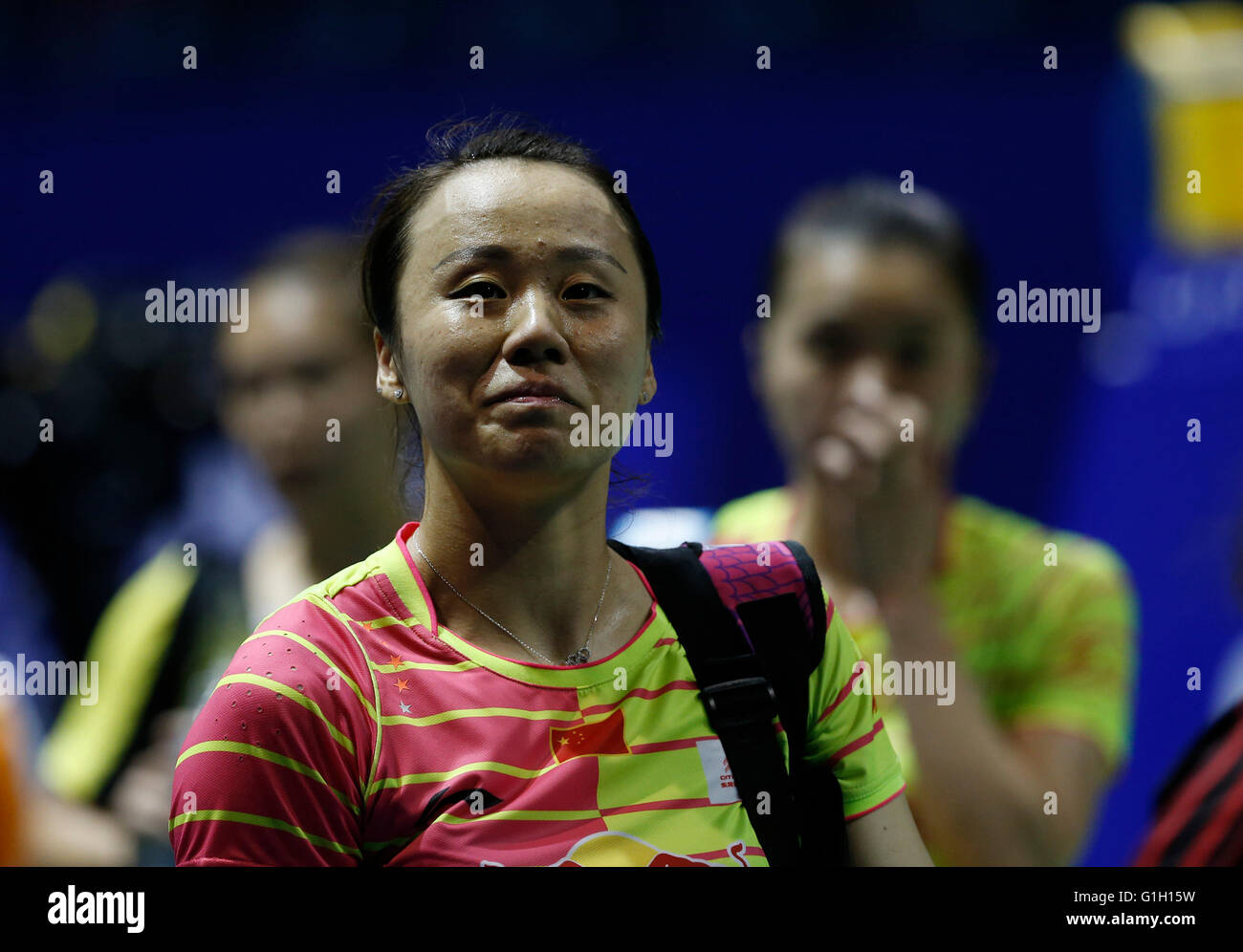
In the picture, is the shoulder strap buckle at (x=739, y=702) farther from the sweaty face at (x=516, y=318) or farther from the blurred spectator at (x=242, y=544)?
the blurred spectator at (x=242, y=544)

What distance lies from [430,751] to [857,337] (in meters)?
1.52

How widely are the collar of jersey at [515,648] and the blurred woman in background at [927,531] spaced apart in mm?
970

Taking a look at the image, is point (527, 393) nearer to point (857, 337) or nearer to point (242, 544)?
point (857, 337)

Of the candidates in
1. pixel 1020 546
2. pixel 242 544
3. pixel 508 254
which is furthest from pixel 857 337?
pixel 242 544

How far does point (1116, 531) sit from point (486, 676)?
6.81ft

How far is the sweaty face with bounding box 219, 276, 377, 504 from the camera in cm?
272

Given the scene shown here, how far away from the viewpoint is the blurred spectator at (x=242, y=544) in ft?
8.94

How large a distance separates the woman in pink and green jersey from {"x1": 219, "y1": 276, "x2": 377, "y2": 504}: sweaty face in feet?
3.48

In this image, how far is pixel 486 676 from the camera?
1.46m

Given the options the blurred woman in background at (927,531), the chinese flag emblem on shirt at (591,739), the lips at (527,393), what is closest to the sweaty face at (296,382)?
the blurred woman in background at (927,531)

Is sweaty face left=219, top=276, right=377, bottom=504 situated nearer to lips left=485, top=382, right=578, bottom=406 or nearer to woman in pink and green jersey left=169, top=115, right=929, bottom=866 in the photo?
woman in pink and green jersey left=169, top=115, right=929, bottom=866

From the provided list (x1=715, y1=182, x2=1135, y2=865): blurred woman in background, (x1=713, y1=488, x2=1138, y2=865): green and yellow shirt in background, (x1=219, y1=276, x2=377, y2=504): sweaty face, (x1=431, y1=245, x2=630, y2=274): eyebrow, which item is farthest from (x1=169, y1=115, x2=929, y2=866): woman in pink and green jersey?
(x1=219, y1=276, x2=377, y2=504): sweaty face

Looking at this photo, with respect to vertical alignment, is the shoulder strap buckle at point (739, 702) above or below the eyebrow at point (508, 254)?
below
